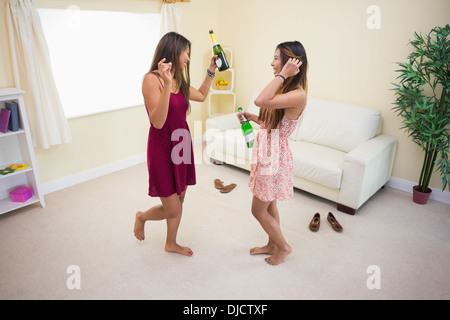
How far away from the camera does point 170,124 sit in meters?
1.89

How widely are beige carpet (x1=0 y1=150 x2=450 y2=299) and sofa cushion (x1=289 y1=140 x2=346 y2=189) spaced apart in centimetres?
27

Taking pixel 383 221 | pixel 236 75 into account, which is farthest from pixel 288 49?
pixel 236 75

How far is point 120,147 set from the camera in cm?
375

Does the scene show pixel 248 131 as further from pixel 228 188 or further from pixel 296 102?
pixel 228 188

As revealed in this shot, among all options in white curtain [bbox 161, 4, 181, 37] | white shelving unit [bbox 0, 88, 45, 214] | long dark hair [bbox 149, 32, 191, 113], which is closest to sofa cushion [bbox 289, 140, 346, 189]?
long dark hair [bbox 149, 32, 191, 113]

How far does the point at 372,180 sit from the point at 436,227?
23.9 inches

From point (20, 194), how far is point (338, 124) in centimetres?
300

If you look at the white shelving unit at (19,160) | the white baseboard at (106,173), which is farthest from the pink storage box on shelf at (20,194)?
the white baseboard at (106,173)

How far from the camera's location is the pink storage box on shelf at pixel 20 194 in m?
2.83

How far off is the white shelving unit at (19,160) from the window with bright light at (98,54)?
1.75ft

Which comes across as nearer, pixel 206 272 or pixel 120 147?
pixel 206 272

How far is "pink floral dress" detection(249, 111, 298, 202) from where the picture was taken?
76.2 inches

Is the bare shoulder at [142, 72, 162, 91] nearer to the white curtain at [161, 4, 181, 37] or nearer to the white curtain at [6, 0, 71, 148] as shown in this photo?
the white curtain at [6, 0, 71, 148]

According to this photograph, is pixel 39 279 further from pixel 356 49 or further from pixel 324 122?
pixel 356 49
